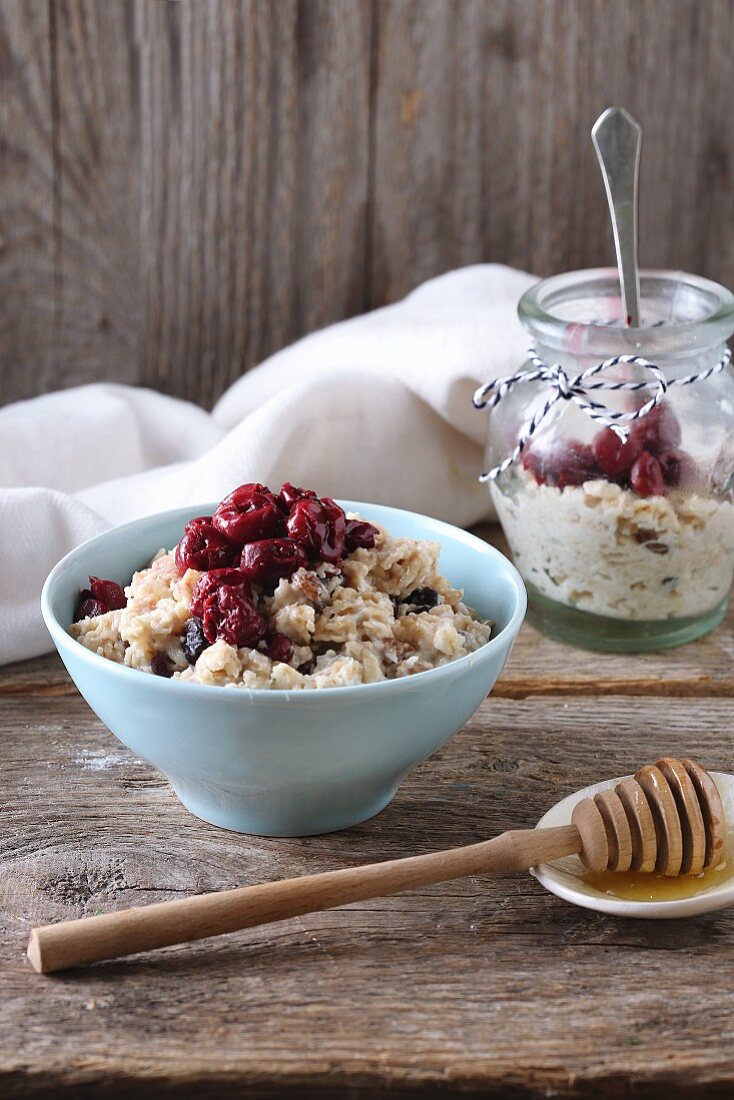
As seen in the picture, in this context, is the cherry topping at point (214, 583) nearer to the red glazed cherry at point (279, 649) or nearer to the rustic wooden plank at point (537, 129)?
the red glazed cherry at point (279, 649)

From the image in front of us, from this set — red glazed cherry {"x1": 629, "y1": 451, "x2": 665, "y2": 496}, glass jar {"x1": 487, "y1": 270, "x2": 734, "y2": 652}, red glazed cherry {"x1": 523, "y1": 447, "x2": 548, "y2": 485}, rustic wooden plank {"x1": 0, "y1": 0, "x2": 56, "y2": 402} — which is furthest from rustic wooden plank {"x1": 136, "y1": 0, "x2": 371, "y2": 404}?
red glazed cherry {"x1": 629, "y1": 451, "x2": 665, "y2": 496}

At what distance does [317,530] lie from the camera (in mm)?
1129

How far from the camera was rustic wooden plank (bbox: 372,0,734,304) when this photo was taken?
6.71 ft

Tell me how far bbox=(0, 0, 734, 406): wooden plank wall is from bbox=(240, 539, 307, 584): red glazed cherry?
1.17m

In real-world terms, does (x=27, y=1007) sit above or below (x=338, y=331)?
below

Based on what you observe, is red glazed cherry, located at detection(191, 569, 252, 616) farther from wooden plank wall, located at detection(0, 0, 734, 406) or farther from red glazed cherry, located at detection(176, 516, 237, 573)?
wooden plank wall, located at detection(0, 0, 734, 406)

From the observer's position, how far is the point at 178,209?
212 cm

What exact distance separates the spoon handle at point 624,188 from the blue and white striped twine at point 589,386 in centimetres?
10

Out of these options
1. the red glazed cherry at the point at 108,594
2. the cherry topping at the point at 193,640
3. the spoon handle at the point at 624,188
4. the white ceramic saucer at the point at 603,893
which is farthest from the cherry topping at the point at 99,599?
the spoon handle at the point at 624,188

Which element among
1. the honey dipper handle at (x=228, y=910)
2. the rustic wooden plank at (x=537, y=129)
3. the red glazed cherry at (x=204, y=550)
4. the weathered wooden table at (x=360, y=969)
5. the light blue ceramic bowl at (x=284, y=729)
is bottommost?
the weathered wooden table at (x=360, y=969)

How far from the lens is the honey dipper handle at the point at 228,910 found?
3.14 ft

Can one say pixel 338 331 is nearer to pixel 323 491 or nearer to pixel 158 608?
pixel 323 491

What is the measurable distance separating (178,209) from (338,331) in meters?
0.38

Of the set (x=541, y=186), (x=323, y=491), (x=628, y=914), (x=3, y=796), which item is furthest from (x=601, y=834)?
(x=541, y=186)
